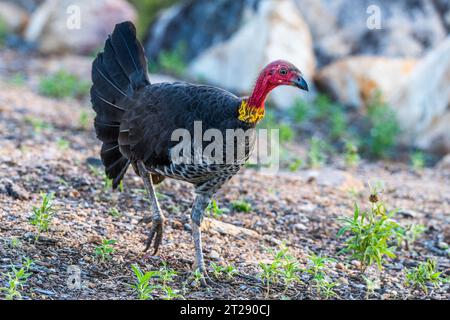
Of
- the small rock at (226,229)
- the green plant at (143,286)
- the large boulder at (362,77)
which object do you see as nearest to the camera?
the green plant at (143,286)

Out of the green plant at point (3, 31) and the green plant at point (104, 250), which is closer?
the green plant at point (104, 250)

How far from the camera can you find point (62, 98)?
1113cm

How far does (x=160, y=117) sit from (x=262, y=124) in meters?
4.52

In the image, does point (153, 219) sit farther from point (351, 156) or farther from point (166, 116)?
point (351, 156)

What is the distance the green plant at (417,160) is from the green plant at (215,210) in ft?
12.1

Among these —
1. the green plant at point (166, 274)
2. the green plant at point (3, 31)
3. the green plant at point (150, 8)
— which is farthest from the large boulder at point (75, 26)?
the green plant at point (166, 274)

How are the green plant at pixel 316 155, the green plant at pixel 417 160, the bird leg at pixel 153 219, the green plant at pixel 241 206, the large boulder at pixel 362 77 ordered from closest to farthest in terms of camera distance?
the bird leg at pixel 153 219, the green plant at pixel 241 206, the green plant at pixel 316 155, the green plant at pixel 417 160, the large boulder at pixel 362 77

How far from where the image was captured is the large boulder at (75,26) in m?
14.3

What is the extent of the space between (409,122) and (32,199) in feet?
20.8

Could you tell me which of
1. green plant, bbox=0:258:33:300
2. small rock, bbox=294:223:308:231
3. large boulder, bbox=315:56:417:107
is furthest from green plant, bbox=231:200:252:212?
large boulder, bbox=315:56:417:107

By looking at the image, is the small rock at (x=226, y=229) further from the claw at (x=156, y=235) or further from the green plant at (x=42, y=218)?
the green plant at (x=42, y=218)

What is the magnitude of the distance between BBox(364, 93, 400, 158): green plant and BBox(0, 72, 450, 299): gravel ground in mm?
728
